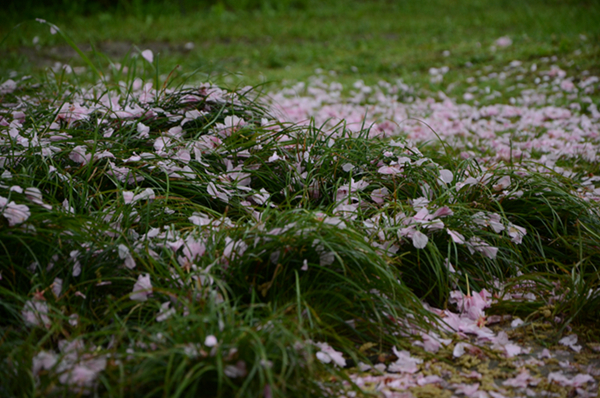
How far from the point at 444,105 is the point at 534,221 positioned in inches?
119

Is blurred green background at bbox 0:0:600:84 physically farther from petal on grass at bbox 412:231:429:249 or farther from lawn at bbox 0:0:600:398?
petal on grass at bbox 412:231:429:249

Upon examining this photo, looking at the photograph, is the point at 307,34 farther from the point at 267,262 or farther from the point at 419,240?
the point at 267,262

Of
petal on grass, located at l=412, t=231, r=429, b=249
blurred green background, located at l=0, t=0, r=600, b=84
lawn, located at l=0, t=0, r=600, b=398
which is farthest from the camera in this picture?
blurred green background, located at l=0, t=0, r=600, b=84

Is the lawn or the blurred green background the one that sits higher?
the blurred green background

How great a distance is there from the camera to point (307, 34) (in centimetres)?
911

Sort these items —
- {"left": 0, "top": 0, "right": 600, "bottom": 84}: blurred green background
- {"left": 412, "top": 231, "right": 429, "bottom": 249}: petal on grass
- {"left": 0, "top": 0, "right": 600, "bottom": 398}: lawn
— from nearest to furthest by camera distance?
1. {"left": 0, "top": 0, "right": 600, "bottom": 398}: lawn
2. {"left": 412, "top": 231, "right": 429, "bottom": 249}: petal on grass
3. {"left": 0, "top": 0, "right": 600, "bottom": 84}: blurred green background

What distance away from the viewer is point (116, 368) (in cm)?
135

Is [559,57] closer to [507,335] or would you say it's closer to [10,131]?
[507,335]

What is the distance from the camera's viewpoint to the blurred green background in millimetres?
6805

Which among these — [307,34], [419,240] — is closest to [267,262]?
[419,240]

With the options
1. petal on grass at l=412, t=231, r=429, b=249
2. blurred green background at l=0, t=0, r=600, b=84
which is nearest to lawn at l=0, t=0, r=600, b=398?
petal on grass at l=412, t=231, r=429, b=249

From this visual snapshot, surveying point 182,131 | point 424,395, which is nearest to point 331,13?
point 182,131

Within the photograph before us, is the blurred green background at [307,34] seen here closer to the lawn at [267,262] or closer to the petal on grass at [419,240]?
the lawn at [267,262]

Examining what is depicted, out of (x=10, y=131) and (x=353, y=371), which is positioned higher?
(x=10, y=131)
